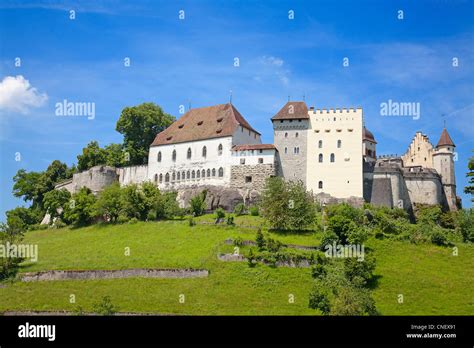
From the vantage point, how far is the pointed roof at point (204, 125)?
7900 cm

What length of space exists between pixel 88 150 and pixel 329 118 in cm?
3431

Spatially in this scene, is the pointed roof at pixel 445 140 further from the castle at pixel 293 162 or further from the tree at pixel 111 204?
the tree at pixel 111 204

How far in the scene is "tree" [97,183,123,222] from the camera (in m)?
73.3

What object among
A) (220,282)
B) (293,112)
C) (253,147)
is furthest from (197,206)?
(220,282)

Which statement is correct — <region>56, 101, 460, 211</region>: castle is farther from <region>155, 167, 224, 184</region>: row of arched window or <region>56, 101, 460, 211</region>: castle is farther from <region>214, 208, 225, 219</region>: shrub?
<region>214, 208, 225, 219</region>: shrub

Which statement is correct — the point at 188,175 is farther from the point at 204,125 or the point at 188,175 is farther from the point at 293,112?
the point at 293,112

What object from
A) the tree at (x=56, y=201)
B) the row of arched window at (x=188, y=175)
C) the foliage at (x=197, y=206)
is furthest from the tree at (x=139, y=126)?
the foliage at (x=197, y=206)

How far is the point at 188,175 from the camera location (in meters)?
80.1

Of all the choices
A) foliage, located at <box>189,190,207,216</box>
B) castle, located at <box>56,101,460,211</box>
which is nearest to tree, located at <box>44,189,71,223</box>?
castle, located at <box>56,101,460,211</box>

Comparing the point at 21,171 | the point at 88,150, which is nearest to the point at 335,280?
the point at 88,150

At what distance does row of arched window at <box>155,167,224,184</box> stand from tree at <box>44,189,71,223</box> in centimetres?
1107

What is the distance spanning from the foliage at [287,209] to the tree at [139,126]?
32346mm

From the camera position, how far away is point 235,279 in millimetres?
50406
